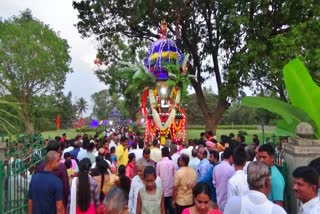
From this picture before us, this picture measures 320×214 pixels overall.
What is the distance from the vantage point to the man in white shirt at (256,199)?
10.5 ft

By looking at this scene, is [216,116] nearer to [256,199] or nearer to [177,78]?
[177,78]

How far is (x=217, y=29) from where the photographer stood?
23.6 metres

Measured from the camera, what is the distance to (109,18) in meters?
24.1

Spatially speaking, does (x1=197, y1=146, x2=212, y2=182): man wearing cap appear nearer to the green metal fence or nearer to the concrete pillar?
the concrete pillar

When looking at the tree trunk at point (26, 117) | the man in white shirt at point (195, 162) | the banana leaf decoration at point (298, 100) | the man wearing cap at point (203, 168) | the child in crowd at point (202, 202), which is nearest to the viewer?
the child in crowd at point (202, 202)

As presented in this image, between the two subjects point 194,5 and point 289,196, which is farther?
point 194,5

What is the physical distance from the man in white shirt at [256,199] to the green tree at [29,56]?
32.4 metres

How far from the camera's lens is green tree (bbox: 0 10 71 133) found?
34656 mm

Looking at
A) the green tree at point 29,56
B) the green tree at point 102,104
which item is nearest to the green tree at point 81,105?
the green tree at point 102,104

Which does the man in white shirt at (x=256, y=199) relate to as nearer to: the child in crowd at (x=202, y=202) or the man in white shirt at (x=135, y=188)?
the child in crowd at (x=202, y=202)

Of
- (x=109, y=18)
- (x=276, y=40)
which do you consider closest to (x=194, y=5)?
(x=109, y=18)

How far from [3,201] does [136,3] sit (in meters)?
18.0

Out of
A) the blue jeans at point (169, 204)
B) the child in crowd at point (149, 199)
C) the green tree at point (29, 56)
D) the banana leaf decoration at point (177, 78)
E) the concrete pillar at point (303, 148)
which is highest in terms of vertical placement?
the green tree at point (29, 56)

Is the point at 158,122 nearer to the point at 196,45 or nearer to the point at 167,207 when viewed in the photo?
the point at 196,45
